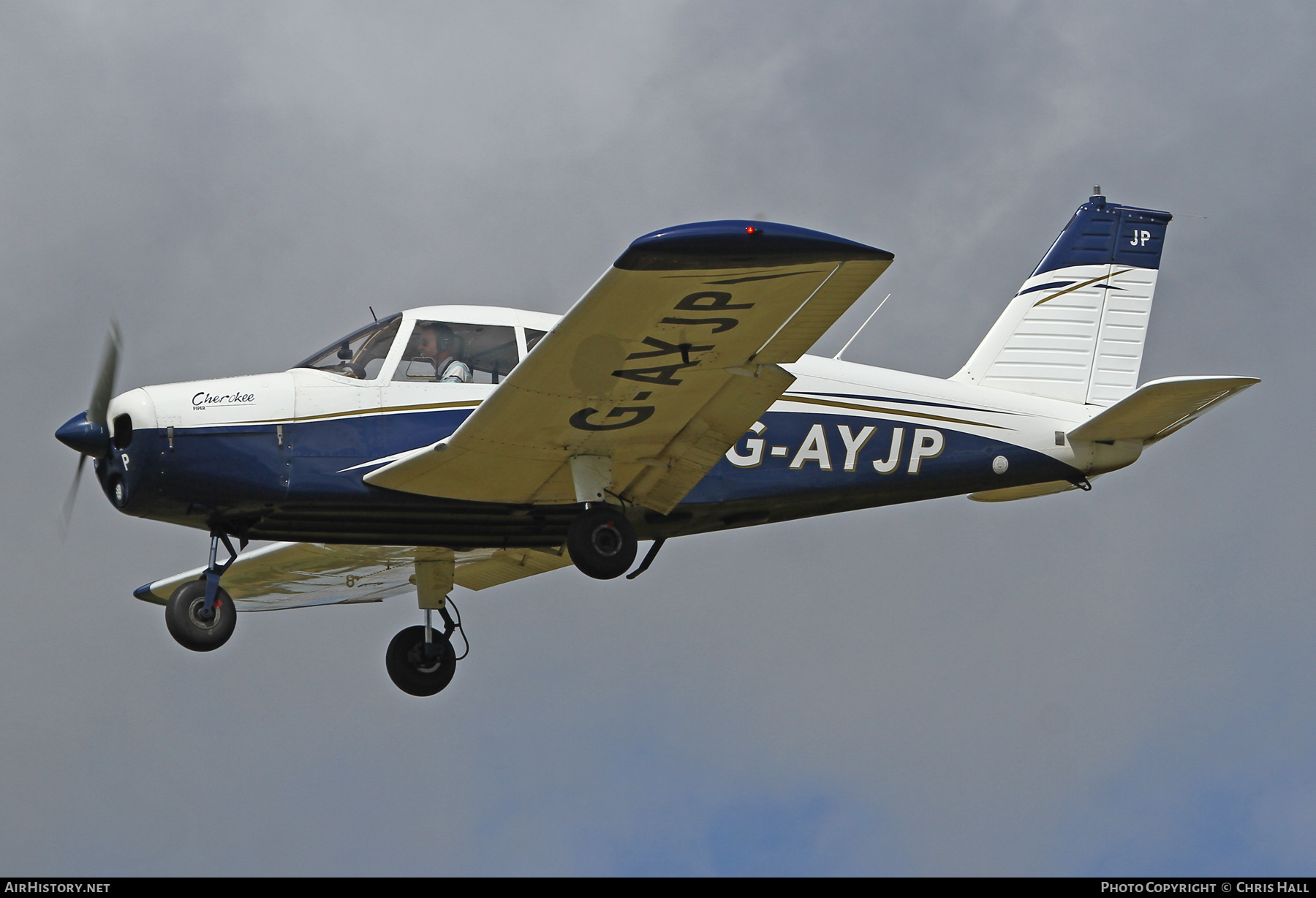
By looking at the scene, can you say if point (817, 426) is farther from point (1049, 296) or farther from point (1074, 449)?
point (1049, 296)

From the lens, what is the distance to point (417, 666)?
15297 millimetres

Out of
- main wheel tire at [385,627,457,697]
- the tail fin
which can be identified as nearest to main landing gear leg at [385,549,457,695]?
main wheel tire at [385,627,457,697]

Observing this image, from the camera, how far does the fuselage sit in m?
12.5

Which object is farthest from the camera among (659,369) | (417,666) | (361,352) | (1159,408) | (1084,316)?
(1084,316)

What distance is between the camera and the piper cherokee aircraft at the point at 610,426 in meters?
10.9

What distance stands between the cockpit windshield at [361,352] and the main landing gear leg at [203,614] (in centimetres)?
172

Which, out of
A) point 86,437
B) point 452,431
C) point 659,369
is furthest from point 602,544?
point 86,437

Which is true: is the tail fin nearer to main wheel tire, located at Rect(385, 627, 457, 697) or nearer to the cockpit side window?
the cockpit side window

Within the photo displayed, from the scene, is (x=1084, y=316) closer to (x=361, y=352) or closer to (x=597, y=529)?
(x=597, y=529)

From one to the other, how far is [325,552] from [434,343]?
13.0 ft

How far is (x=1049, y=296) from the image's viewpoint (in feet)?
52.5

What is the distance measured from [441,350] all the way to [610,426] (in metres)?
1.61

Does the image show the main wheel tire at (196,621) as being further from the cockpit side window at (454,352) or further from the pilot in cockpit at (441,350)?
the pilot in cockpit at (441,350)

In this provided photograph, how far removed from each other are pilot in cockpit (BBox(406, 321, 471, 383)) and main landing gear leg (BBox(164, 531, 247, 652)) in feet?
7.46
